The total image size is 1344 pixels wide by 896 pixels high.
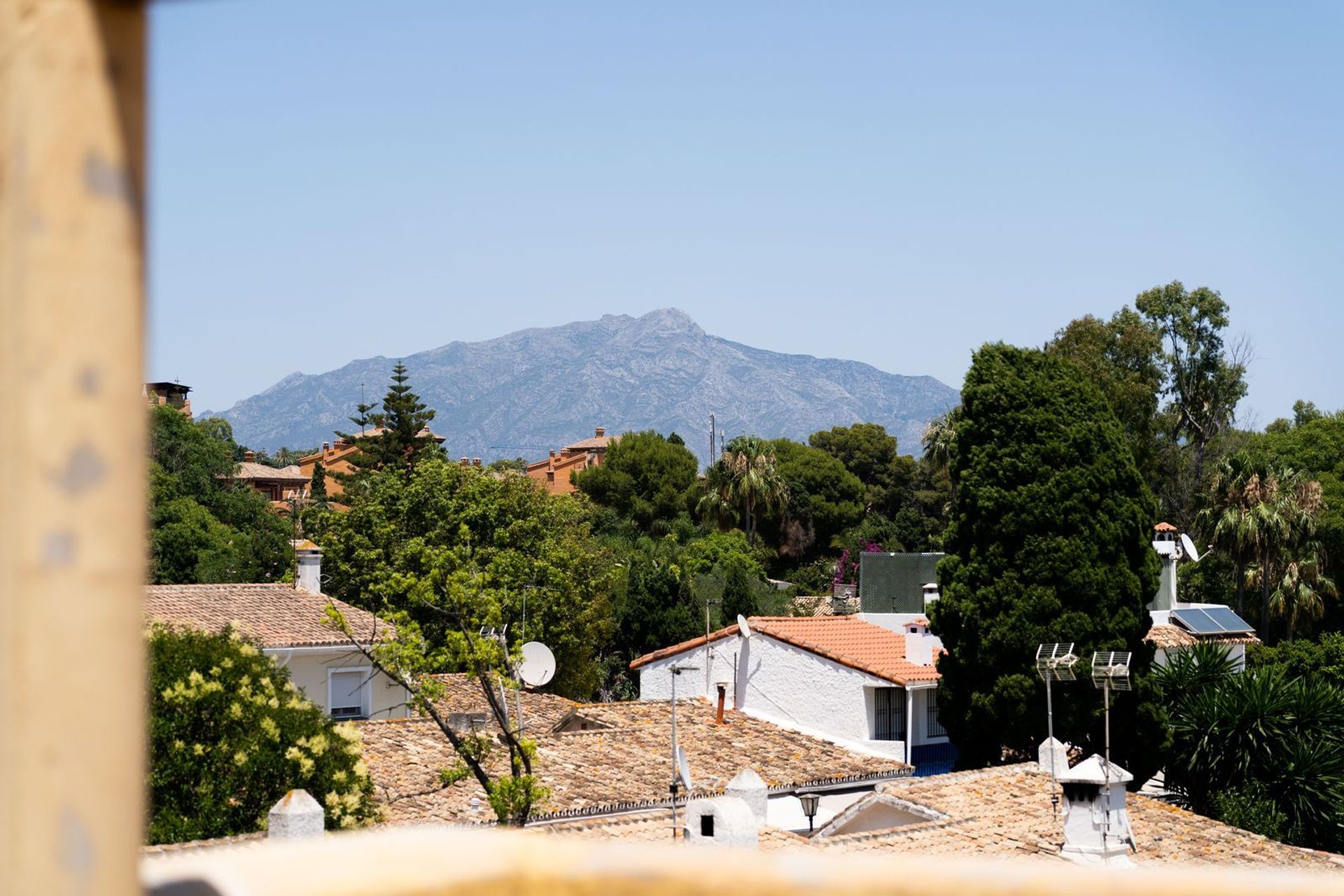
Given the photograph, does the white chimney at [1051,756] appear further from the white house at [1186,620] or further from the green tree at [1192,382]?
the green tree at [1192,382]

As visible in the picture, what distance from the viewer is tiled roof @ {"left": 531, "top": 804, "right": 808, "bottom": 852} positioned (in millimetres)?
13688

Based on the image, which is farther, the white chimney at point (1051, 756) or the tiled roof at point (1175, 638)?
the tiled roof at point (1175, 638)

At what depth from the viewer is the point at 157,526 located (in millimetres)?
55875

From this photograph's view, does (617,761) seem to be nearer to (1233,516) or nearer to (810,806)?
(810,806)

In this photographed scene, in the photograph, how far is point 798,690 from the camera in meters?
29.0

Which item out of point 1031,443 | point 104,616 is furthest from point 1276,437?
point 104,616

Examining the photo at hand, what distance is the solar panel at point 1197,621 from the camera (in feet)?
132

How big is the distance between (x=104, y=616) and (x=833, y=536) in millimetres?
78937

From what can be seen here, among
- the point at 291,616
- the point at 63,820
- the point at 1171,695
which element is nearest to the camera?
the point at 63,820

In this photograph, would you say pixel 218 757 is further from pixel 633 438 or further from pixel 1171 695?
pixel 633 438

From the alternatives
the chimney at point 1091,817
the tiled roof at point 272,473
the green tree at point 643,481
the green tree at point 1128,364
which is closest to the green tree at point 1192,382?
the green tree at point 1128,364

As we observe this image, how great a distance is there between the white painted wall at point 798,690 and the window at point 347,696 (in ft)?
23.1

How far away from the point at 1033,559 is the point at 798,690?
5.42 m

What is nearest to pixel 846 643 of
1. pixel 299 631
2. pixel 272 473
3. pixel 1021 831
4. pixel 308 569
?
pixel 299 631
